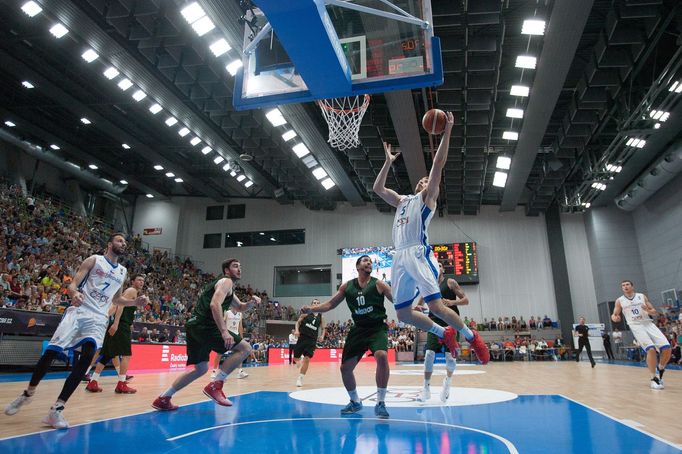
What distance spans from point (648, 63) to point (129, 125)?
67.2 ft

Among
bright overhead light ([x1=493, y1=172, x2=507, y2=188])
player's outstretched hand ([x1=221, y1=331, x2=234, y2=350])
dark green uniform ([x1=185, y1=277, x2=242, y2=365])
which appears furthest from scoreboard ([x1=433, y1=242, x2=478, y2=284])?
player's outstretched hand ([x1=221, y1=331, x2=234, y2=350])

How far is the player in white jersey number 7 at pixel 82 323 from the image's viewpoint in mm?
4133

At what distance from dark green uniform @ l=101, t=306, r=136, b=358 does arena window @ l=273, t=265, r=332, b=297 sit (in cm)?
2004

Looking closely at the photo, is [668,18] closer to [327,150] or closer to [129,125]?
[327,150]

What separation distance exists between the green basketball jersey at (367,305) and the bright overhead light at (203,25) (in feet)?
32.2

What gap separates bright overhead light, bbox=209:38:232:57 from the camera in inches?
496

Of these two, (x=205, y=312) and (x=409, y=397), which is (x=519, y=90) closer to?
(x=409, y=397)

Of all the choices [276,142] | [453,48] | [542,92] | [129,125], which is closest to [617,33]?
[542,92]

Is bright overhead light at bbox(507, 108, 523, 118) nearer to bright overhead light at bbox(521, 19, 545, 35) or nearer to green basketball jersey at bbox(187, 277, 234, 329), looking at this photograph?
bright overhead light at bbox(521, 19, 545, 35)

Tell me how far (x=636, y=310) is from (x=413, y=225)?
5696mm

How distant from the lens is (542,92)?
13977mm

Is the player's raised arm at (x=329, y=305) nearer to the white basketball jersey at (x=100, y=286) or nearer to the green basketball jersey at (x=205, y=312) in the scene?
the green basketball jersey at (x=205, y=312)

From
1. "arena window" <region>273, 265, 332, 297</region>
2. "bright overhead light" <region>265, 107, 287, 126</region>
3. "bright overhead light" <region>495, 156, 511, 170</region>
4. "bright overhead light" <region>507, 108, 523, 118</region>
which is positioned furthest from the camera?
"arena window" <region>273, 265, 332, 297</region>

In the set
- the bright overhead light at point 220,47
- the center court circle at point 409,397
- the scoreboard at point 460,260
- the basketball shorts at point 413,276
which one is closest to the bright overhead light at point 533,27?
the bright overhead light at point 220,47
